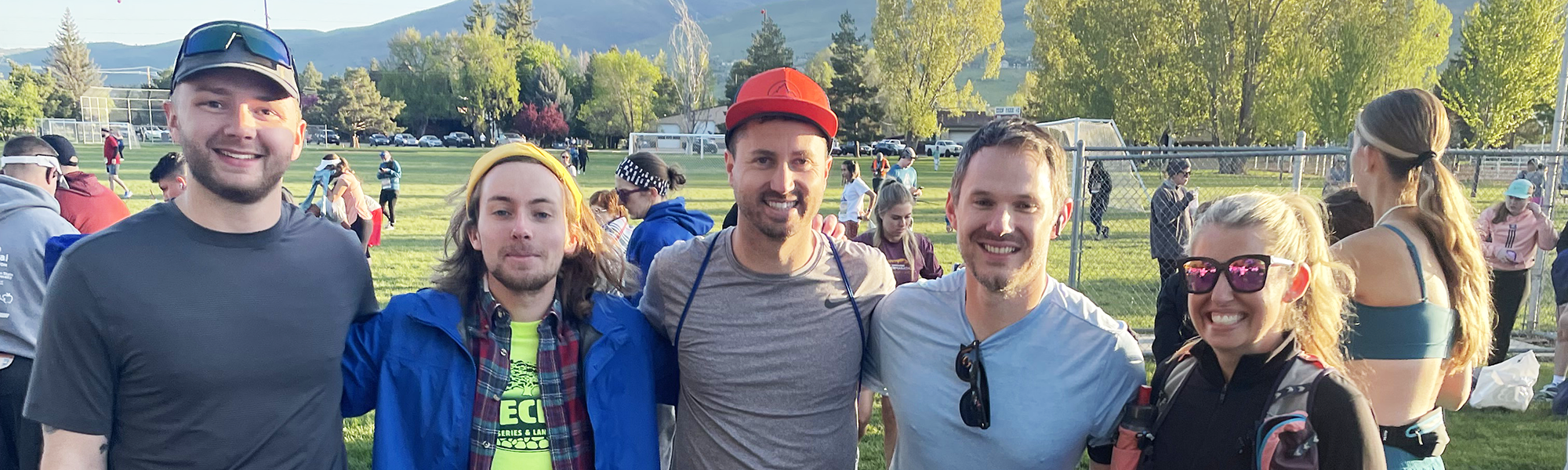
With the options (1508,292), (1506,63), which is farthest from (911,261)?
(1506,63)

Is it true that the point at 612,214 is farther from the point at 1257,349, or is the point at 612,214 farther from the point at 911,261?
the point at 1257,349

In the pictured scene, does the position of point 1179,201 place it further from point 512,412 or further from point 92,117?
point 92,117

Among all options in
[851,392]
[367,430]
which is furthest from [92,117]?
[851,392]

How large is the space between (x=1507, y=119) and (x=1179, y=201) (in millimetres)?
26248

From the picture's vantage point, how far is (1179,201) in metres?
9.83

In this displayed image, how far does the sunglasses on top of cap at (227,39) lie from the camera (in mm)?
1996

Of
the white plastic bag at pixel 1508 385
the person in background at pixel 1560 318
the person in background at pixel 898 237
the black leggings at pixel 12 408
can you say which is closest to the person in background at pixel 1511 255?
the person in background at pixel 1560 318

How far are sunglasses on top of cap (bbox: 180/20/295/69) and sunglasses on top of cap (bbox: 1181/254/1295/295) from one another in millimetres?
2358

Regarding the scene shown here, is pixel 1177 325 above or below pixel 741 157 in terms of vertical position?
below

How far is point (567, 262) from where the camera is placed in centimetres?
255

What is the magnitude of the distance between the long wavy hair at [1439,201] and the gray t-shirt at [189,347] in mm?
3305

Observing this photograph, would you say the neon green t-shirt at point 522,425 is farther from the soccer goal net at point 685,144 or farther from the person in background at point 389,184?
the soccer goal net at point 685,144

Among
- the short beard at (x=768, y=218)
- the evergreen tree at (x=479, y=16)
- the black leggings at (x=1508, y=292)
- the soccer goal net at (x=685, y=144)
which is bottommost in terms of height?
the black leggings at (x=1508, y=292)

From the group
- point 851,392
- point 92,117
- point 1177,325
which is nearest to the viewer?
point 851,392
